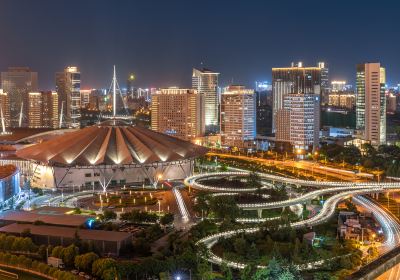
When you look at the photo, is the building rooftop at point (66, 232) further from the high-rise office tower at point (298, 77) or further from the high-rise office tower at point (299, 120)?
the high-rise office tower at point (298, 77)

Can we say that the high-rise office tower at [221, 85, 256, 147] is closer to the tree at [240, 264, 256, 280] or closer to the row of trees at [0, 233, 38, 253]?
the row of trees at [0, 233, 38, 253]

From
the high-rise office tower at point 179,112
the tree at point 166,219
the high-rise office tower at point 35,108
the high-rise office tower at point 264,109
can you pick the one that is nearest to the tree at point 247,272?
the tree at point 166,219

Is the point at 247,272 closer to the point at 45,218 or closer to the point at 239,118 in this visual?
the point at 45,218

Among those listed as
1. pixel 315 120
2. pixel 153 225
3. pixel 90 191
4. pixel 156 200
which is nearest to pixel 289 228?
pixel 153 225

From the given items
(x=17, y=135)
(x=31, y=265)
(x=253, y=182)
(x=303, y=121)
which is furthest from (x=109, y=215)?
(x=303, y=121)

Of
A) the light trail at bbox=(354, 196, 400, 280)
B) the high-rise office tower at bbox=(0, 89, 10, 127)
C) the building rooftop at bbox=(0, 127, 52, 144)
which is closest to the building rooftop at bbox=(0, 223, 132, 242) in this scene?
the light trail at bbox=(354, 196, 400, 280)

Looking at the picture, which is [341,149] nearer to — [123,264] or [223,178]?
[223,178]
